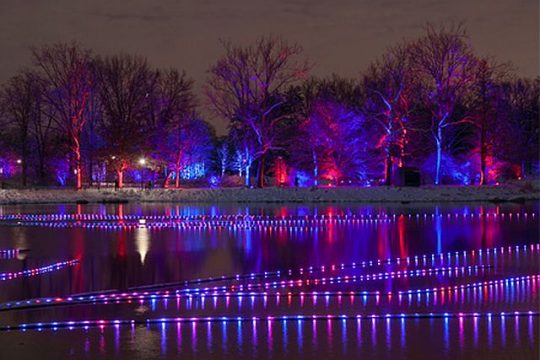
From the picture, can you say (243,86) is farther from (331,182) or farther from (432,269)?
(432,269)

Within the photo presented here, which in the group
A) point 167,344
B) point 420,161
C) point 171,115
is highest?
point 171,115

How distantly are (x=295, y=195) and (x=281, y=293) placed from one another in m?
38.1

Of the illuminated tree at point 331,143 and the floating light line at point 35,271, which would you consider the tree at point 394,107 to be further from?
the floating light line at point 35,271

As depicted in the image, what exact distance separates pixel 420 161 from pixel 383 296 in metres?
54.7

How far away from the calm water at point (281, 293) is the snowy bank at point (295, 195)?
25.1 meters

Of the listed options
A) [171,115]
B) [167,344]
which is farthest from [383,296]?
[171,115]

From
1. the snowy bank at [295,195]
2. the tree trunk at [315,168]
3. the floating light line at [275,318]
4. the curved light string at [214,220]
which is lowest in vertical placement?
the floating light line at [275,318]

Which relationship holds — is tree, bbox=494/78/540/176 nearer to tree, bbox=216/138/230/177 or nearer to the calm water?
tree, bbox=216/138/230/177

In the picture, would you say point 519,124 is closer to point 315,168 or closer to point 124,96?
point 315,168

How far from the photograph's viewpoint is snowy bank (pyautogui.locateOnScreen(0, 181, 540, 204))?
5000cm

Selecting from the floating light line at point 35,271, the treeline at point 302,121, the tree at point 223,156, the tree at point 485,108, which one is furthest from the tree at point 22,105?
the floating light line at point 35,271

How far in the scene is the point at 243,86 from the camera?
61125mm

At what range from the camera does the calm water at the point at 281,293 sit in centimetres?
941

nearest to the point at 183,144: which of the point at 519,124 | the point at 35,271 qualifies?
the point at 519,124
